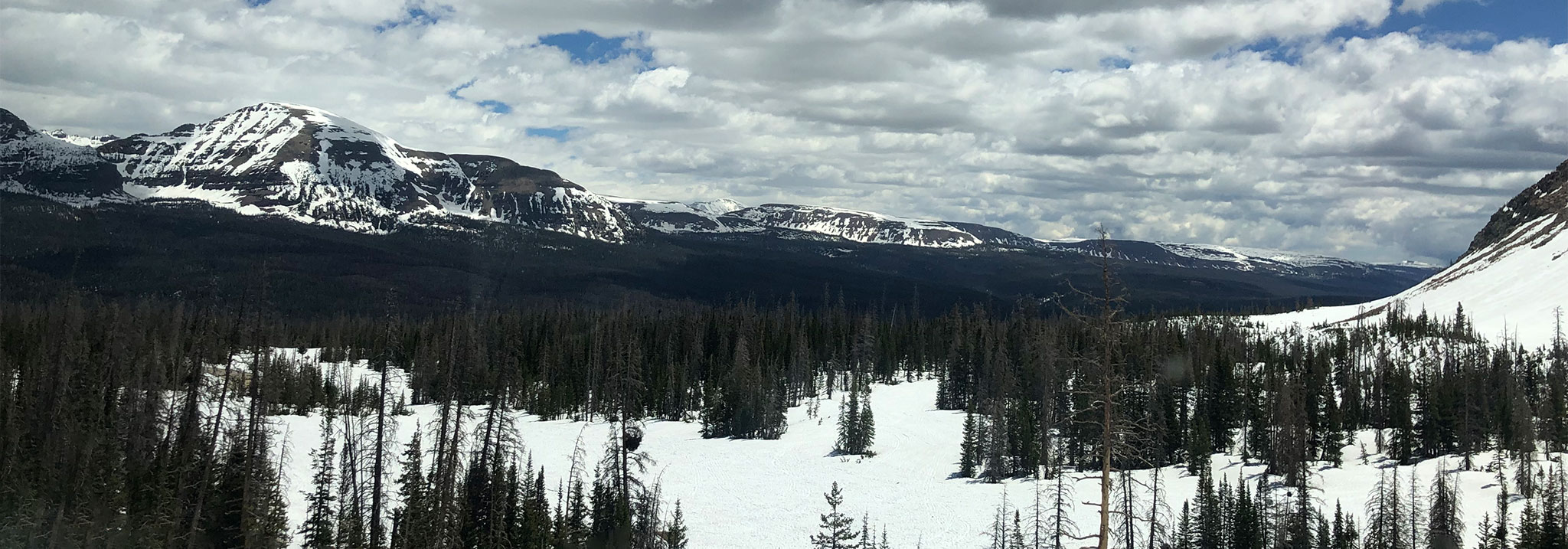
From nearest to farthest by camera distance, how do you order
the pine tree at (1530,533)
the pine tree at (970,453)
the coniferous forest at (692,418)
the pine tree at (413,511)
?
the pine tree at (413,511) < the coniferous forest at (692,418) < the pine tree at (1530,533) < the pine tree at (970,453)

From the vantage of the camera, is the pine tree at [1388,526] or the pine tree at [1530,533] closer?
the pine tree at [1530,533]

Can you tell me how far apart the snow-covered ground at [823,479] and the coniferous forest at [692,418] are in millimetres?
2112

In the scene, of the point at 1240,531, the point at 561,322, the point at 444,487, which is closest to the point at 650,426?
the point at 561,322

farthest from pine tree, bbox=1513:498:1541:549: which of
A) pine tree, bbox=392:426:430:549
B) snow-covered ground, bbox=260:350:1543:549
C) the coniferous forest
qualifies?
pine tree, bbox=392:426:430:549

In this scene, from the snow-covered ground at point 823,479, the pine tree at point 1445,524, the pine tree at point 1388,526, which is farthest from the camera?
the snow-covered ground at point 823,479

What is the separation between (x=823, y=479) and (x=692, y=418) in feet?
138

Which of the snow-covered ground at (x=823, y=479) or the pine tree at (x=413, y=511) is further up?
the pine tree at (x=413, y=511)

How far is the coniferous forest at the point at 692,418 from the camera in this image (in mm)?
45500

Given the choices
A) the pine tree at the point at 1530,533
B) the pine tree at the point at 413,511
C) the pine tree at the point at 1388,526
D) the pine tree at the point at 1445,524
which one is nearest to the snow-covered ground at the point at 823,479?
the pine tree at the point at 1445,524

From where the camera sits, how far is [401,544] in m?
45.3

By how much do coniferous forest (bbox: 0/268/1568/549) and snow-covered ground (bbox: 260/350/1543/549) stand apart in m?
2.11

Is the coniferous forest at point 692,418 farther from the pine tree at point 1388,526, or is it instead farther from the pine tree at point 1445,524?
the pine tree at point 1388,526

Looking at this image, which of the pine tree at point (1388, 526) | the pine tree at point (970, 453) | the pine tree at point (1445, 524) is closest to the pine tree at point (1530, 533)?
the pine tree at point (1445, 524)

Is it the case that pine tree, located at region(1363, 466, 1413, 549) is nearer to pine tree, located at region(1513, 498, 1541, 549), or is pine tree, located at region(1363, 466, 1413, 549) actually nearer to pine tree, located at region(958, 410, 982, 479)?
pine tree, located at region(1513, 498, 1541, 549)
